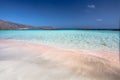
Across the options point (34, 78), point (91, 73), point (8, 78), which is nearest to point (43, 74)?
point (34, 78)

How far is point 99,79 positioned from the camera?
2.13m

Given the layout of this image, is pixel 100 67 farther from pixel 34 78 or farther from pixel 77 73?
pixel 34 78

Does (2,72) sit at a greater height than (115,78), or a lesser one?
greater

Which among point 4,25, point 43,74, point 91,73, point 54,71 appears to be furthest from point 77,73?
point 4,25

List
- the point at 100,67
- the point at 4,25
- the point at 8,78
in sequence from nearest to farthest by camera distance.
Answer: the point at 8,78 → the point at 100,67 → the point at 4,25

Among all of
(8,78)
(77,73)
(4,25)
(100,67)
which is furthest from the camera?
(4,25)

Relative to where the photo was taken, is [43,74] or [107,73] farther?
[107,73]

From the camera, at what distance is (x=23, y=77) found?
2.07 meters

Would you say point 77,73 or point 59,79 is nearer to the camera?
point 59,79

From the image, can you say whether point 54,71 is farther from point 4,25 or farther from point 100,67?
point 4,25

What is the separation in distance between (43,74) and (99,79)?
2.92 ft

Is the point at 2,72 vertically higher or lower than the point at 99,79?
higher

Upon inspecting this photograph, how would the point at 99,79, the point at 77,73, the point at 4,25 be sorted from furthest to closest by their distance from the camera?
the point at 4,25
the point at 77,73
the point at 99,79

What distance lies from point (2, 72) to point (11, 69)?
0.62 ft
